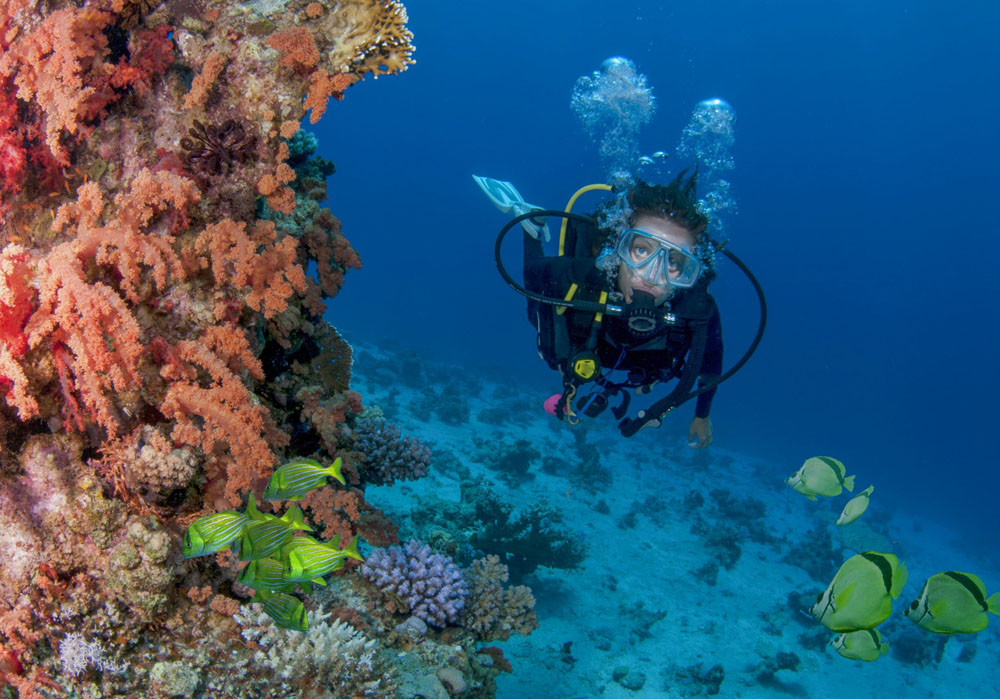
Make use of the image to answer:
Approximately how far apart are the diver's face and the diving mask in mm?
12

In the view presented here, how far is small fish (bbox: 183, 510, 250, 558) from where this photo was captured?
83.5 inches

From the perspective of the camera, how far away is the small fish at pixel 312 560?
2189 mm

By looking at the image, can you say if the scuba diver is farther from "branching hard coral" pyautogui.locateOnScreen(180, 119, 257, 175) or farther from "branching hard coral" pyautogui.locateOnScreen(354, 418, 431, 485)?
"branching hard coral" pyautogui.locateOnScreen(180, 119, 257, 175)

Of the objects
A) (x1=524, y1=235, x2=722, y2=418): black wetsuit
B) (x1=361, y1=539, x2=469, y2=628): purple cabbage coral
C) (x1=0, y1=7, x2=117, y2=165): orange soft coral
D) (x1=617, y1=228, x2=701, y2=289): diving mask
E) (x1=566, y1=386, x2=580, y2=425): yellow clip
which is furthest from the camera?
(x1=524, y1=235, x2=722, y2=418): black wetsuit

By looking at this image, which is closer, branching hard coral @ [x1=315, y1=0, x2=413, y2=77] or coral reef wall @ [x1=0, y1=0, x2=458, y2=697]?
coral reef wall @ [x1=0, y1=0, x2=458, y2=697]

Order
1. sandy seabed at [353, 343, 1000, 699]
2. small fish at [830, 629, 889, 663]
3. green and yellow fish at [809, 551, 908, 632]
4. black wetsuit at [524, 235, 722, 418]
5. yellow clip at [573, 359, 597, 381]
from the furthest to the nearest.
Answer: sandy seabed at [353, 343, 1000, 699] → black wetsuit at [524, 235, 722, 418] → yellow clip at [573, 359, 597, 381] → small fish at [830, 629, 889, 663] → green and yellow fish at [809, 551, 908, 632]

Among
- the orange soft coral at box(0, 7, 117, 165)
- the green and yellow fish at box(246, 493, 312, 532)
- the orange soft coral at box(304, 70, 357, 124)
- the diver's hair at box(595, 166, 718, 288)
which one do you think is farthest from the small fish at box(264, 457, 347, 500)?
the diver's hair at box(595, 166, 718, 288)

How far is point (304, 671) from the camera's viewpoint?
2750 millimetres

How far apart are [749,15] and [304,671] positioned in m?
97.5

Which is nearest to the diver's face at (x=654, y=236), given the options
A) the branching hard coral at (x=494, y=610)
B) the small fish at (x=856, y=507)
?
the branching hard coral at (x=494, y=610)

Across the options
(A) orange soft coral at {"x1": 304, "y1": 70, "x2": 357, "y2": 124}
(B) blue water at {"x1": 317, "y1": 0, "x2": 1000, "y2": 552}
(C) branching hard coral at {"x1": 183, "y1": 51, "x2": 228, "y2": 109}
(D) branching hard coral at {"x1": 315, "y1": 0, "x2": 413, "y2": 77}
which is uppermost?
(B) blue water at {"x1": 317, "y1": 0, "x2": 1000, "y2": 552}

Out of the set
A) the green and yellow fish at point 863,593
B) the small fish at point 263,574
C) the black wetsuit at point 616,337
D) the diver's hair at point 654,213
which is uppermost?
the diver's hair at point 654,213

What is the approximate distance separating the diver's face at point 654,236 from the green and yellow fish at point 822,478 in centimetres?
256

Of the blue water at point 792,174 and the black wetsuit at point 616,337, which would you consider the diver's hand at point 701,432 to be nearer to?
the black wetsuit at point 616,337
